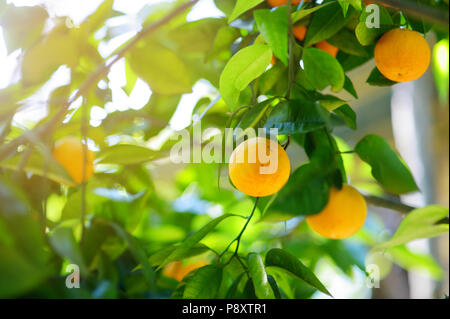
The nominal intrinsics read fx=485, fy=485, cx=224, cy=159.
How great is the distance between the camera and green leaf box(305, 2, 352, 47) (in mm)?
441

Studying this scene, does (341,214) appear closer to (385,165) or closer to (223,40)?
(385,165)

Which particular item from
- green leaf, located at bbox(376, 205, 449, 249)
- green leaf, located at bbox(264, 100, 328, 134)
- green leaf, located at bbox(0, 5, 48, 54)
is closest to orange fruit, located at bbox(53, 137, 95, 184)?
green leaf, located at bbox(0, 5, 48, 54)

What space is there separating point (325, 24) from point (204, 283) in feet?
0.83

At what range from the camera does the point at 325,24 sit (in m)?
0.44

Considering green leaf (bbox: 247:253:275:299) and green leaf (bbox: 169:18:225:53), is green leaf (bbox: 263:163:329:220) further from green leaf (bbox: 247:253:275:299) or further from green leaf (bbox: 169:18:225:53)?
green leaf (bbox: 169:18:225:53)

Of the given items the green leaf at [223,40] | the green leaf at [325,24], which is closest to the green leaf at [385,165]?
the green leaf at [325,24]

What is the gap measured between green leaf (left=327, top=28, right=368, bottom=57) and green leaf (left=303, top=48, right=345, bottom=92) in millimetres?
56

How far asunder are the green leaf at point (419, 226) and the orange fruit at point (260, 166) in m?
0.23

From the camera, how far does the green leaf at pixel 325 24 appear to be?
1.45 ft

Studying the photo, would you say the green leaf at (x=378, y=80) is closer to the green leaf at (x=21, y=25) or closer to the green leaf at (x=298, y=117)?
the green leaf at (x=298, y=117)

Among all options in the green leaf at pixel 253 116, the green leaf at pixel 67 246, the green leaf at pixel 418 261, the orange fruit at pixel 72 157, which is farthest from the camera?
the green leaf at pixel 418 261

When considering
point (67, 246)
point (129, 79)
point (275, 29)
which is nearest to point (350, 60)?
point (275, 29)

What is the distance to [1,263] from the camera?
243 millimetres
